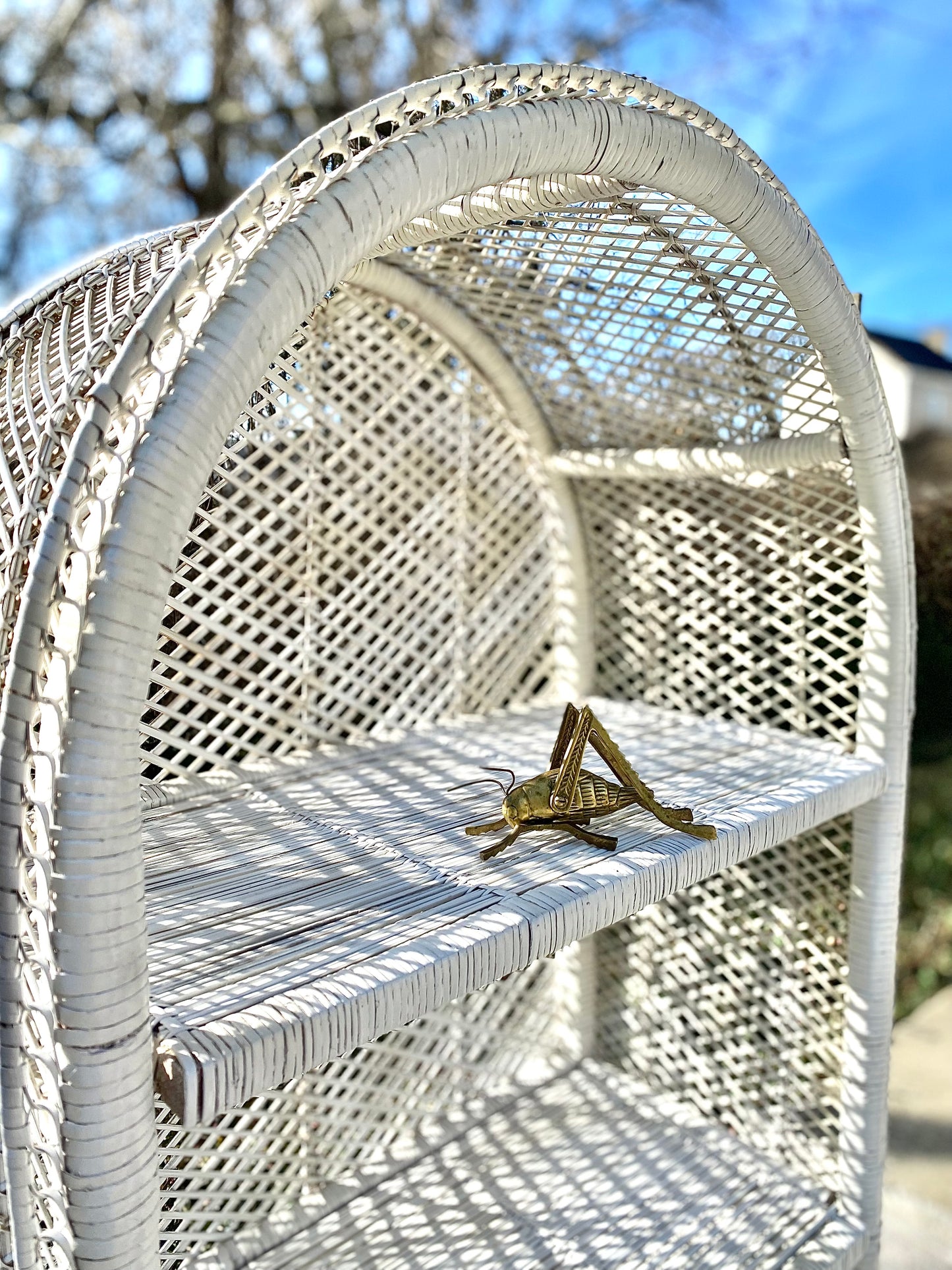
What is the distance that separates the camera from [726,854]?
53.4 inches

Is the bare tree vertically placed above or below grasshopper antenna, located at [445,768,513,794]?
above

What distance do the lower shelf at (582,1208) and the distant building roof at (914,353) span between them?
3590 millimetres

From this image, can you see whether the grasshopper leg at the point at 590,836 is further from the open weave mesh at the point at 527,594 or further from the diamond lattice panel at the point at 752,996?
the diamond lattice panel at the point at 752,996

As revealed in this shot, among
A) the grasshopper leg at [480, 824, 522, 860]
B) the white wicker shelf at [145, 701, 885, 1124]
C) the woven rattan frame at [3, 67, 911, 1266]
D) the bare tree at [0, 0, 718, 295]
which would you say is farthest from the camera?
the bare tree at [0, 0, 718, 295]

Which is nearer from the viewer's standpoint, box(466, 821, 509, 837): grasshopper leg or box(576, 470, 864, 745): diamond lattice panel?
box(466, 821, 509, 837): grasshopper leg

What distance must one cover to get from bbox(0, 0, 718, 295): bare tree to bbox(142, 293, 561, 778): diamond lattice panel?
276 centimetres

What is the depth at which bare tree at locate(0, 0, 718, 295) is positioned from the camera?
4105 mm

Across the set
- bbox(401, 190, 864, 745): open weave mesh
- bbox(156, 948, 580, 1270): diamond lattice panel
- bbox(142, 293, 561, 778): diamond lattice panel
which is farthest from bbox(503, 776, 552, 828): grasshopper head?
bbox(401, 190, 864, 745): open weave mesh

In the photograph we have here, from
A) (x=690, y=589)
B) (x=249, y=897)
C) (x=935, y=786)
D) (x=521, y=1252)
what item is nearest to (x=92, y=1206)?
(x=249, y=897)

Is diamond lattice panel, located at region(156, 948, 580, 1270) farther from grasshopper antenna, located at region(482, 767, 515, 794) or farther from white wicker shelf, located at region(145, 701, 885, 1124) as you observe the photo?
grasshopper antenna, located at region(482, 767, 515, 794)

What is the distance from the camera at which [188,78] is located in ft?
13.8

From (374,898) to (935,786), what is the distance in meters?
3.21

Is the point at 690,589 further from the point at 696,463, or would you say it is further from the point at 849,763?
the point at 849,763

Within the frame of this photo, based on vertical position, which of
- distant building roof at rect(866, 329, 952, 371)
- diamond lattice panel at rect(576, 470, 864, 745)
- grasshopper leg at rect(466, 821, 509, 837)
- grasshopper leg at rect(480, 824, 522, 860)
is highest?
distant building roof at rect(866, 329, 952, 371)
